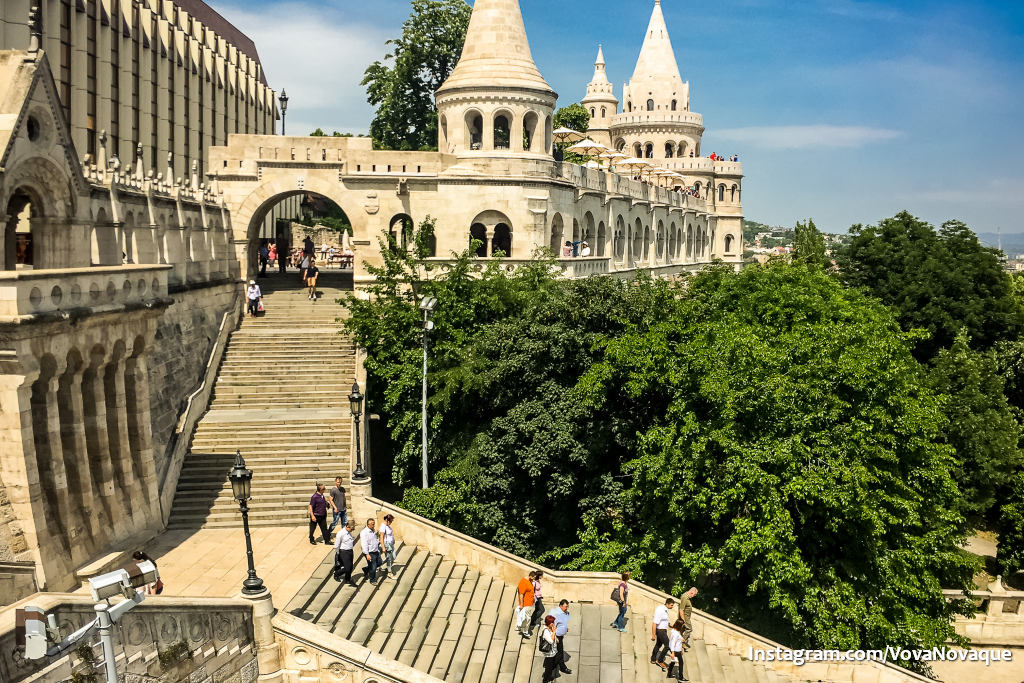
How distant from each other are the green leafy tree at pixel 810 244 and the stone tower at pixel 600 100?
31193 millimetres

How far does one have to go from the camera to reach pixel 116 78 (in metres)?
40.8

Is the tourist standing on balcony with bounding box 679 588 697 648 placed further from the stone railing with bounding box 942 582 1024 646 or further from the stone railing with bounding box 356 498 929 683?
the stone railing with bounding box 942 582 1024 646

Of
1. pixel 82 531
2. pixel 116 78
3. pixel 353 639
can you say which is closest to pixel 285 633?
pixel 353 639

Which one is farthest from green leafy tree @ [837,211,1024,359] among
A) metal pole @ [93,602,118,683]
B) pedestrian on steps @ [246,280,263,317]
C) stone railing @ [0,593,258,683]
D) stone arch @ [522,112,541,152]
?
metal pole @ [93,602,118,683]

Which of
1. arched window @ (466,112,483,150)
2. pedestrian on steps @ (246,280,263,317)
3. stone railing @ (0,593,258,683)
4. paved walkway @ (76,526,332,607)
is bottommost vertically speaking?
paved walkway @ (76,526,332,607)

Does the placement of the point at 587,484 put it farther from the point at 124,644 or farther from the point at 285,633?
the point at 124,644

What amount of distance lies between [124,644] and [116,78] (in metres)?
34.6

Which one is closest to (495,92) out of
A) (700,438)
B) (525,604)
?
(700,438)

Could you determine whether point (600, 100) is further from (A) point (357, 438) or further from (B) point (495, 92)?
(A) point (357, 438)

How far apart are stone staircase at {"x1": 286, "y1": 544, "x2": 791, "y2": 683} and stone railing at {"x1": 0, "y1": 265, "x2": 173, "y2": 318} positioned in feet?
24.3

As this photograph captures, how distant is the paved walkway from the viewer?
58.9ft

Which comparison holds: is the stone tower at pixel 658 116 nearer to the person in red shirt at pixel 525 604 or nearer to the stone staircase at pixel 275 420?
the stone staircase at pixel 275 420

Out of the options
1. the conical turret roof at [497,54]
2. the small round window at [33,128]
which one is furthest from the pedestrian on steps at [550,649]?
the conical turret roof at [497,54]

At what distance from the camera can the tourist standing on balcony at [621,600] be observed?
18062mm
